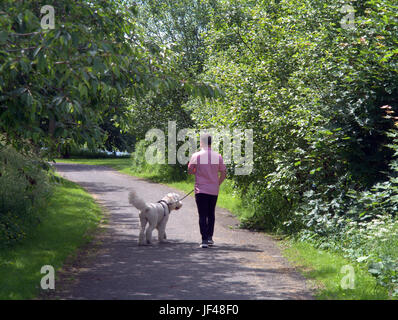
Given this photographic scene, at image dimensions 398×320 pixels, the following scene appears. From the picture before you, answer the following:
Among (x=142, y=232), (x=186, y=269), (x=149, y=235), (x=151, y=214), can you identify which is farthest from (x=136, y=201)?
(x=186, y=269)

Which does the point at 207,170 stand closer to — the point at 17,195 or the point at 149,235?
the point at 149,235

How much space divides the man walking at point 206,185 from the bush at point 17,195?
10.1 feet

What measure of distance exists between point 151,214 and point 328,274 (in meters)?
3.54

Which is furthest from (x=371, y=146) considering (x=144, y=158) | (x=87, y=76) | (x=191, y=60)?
(x=144, y=158)

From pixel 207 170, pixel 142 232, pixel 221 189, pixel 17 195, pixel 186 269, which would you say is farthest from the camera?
pixel 221 189

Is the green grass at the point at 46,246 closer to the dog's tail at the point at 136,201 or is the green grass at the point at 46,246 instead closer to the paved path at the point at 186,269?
the paved path at the point at 186,269

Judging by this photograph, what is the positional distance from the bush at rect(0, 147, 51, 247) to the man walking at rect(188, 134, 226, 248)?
309 centimetres

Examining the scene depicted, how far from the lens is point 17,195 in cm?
1099

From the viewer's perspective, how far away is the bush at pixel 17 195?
9633 millimetres

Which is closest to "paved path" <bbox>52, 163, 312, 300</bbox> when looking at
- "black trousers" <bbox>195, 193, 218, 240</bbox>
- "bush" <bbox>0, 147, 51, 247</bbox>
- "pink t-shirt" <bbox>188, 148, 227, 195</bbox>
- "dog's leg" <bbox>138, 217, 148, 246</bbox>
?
"dog's leg" <bbox>138, 217, 148, 246</bbox>

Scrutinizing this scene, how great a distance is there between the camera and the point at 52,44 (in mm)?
5500

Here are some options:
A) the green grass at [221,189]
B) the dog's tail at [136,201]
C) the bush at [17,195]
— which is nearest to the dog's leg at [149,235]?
the dog's tail at [136,201]

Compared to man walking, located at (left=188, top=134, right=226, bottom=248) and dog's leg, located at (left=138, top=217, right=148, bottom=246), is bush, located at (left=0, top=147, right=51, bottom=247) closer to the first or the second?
dog's leg, located at (left=138, top=217, right=148, bottom=246)
